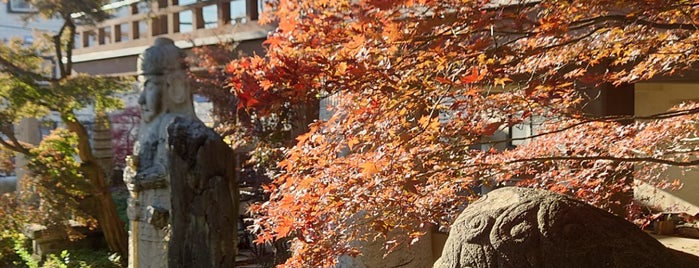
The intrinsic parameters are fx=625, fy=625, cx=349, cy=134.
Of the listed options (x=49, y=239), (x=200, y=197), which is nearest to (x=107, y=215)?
(x=49, y=239)

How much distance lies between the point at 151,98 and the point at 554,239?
14.4 feet

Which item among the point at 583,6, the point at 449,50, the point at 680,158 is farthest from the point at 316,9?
the point at 680,158

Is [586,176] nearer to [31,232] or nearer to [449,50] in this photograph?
[449,50]

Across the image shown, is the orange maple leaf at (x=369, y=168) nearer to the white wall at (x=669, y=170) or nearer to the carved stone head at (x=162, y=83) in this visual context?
the carved stone head at (x=162, y=83)

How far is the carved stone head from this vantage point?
232 inches

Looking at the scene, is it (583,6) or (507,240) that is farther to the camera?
(583,6)

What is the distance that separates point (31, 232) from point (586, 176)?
24.9ft

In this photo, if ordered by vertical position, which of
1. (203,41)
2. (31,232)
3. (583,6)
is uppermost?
(203,41)

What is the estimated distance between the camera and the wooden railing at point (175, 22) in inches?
295

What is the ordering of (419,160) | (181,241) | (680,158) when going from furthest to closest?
(680,158) → (181,241) → (419,160)

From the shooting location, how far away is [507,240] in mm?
2539

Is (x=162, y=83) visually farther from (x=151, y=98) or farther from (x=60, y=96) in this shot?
(x=60, y=96)

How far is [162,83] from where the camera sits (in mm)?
5938

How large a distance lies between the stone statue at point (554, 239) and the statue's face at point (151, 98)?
401 cm
